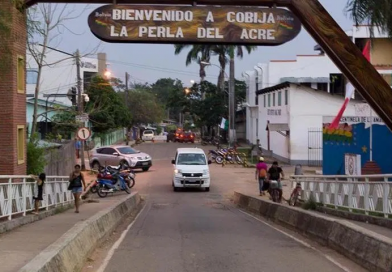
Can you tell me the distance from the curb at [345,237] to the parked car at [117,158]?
23.2m

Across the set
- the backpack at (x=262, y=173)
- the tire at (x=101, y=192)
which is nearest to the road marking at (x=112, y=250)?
the backpack at (x=262, y=173)

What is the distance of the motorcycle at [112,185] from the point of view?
27391mm

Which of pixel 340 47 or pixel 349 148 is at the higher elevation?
pixel 340 47

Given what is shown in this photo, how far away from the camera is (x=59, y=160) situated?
25562mm

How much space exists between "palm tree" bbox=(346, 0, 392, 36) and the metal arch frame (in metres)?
2.68

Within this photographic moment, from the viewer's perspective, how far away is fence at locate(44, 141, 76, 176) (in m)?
23.1

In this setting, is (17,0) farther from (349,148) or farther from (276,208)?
(349,148)

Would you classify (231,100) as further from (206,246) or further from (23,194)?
(206,246)

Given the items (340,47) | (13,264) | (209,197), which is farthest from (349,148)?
(13,264)

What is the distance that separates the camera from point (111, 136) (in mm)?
72312

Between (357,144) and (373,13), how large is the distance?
10.0 metres

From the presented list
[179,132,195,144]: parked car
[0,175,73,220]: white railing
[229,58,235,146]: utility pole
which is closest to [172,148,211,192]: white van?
[0,175,73,220]: white railing

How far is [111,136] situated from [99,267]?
208ft

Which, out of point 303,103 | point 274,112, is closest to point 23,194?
point 303,103
